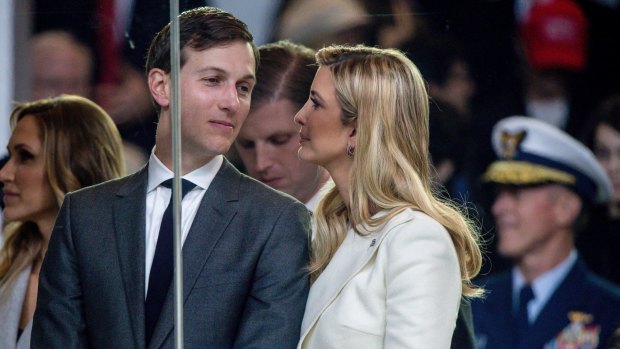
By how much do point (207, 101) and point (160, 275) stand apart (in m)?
0.43

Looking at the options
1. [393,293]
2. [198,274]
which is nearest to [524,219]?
[393,293]

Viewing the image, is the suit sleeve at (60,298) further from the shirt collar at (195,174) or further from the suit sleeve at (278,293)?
the suit sleeve at (278,293)

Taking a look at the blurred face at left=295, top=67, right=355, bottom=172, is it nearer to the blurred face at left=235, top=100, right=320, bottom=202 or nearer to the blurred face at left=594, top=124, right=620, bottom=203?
the blurred face at left=235, top=100, right=320, bottom=202

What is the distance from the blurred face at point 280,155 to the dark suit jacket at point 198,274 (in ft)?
0.62

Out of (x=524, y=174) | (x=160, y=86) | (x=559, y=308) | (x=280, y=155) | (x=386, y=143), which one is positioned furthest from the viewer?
(x=524, y=174)

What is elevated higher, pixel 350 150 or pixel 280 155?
pixel 350 150

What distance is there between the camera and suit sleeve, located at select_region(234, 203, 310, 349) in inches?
102

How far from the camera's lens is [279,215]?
2684mm

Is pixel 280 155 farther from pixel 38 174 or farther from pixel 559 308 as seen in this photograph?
pixel 559 308

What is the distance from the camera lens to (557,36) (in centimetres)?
346

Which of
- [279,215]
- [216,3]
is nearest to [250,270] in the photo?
[279,215]

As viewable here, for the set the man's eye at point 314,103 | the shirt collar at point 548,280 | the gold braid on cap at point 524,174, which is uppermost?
the man's eye at point 314,103

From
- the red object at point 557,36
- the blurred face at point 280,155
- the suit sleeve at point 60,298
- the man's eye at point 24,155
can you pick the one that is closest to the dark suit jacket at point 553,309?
the red object at point 557,36

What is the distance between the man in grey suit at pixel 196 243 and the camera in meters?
2.62
